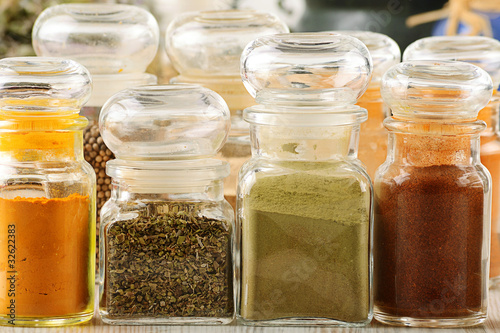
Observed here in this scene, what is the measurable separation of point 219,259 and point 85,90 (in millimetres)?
220

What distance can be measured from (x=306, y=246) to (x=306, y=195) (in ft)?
0.16

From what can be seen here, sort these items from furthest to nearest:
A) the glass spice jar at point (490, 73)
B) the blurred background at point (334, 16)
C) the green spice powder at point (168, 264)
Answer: the blurred background at point (334, 16) < the glass spice jar at point (490, 73) < the green spice powder at point (168, 264)

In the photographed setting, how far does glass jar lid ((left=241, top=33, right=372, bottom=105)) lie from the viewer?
728 millimetres

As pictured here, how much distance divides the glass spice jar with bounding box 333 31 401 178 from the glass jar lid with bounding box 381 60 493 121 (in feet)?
0.43

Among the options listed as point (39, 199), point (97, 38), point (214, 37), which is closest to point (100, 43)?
point (97, 38)

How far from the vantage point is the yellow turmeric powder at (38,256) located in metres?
0.74

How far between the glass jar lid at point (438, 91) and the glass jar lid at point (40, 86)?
1.04 ft

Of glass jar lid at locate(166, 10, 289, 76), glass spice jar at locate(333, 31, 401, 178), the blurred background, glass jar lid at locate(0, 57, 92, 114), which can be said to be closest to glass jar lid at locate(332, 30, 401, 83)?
glass spice jar at locate(333, 31, 401, 178)

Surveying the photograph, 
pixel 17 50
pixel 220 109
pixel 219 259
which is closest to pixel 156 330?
pixel 219 259

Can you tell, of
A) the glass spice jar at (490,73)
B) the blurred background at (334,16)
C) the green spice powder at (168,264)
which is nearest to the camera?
the green spice powder at (168,264)

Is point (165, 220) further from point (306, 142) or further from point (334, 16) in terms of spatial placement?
point (334, 16)

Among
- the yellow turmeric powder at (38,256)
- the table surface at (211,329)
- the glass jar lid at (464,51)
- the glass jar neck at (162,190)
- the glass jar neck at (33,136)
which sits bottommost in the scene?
the table surface at (211,329)

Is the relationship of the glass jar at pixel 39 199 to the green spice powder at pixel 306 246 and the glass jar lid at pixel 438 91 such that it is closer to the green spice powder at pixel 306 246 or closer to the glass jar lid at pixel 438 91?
the green spice powder at pixel 306 246

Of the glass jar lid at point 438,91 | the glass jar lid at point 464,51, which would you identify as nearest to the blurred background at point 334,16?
the glass jar lid at point 464,51
